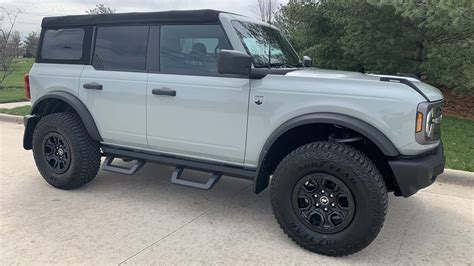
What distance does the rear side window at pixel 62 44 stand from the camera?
4676mm

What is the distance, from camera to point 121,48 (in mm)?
4402

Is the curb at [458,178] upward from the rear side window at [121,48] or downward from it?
downward

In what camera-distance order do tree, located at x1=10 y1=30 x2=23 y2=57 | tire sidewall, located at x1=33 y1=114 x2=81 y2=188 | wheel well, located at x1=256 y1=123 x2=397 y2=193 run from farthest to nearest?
tree, located at x1=10 y1=30 x2=23 y2=57 < tire sidewall, located at x1=33 y1=114 x2=81 y2=188 < wheel well, located at x1=256 y1=123 x2=397 y2=193

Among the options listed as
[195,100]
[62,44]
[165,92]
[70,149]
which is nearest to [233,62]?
[195,100]

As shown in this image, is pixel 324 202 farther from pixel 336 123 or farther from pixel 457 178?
pixel 457 178

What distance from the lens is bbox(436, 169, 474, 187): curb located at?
5.18 metres

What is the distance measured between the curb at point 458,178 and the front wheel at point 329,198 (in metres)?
2.53

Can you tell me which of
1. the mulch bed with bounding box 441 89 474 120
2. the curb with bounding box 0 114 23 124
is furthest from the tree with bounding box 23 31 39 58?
the mulch bed with bounding box 441 89 474 120

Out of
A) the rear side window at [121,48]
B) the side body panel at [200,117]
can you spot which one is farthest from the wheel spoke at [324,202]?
the rear side window at [121,48]

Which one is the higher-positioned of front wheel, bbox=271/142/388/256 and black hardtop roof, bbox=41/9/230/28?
black hardtop roof, bbox=41/9/230/28

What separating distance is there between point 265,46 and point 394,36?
21.6ft

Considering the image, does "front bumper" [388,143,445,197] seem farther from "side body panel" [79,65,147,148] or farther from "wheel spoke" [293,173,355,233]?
"side body panel" [79,65,147,148]

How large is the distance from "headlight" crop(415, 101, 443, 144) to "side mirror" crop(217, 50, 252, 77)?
53.6 inches

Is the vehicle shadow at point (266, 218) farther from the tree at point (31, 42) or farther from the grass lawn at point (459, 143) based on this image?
the tree at point (31, 42)
